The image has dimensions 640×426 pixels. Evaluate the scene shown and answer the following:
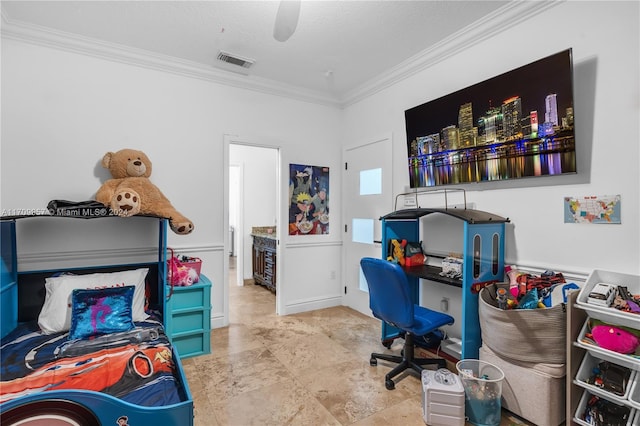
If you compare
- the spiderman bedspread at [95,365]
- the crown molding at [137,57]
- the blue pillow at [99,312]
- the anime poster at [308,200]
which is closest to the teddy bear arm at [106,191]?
the blue pillow at [99,312]

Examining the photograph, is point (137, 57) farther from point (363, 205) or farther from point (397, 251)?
point (397, 251)

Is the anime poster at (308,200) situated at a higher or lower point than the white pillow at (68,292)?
higher

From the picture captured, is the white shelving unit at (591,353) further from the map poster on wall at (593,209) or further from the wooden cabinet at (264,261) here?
the wooden cabinet at (264,261)

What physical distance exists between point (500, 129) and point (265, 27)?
2.05m

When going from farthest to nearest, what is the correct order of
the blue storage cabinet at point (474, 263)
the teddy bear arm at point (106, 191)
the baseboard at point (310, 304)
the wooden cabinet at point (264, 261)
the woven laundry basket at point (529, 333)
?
the wooden cabinet at point (264, 261)
the baseboard at point (310, 304)
the teddy bear arm at point (106, 191)
the blue storage cabinet at point (474, 263)
the woven laundry basket at point (529, 333)

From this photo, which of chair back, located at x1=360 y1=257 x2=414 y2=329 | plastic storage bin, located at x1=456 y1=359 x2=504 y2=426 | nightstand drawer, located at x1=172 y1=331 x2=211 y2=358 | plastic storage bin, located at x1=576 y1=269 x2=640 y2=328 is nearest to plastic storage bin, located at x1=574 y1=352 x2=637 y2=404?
plastic storage bin, located at x1=576 y1=269 x2=640 y2=328

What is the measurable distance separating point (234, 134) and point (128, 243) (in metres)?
1.56

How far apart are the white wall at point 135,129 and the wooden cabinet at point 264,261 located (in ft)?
2.87

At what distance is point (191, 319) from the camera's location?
9.42ft

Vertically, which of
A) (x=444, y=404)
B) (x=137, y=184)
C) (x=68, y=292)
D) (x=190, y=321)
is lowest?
(x=444, y=404)

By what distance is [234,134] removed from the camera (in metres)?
3.57

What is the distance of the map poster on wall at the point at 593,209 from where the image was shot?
6.33ft

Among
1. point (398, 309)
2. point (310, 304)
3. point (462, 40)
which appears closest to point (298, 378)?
point (398, 309)

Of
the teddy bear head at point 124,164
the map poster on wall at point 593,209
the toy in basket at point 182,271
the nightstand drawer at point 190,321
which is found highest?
the teddy bear head at point 124,164
